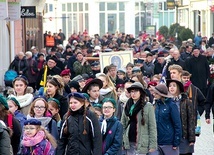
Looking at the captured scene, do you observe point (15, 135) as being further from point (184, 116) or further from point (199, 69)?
point (199, 69)

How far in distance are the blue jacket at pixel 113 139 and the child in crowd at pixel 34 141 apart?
1.41 metres

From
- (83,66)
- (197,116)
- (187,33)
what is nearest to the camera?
(197,116)

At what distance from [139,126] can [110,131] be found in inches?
30.4

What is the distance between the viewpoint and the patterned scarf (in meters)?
10.4

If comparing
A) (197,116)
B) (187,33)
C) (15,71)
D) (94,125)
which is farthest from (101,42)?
(94,125)

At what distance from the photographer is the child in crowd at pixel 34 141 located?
1045cm

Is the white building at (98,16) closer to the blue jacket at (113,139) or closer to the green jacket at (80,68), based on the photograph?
the green jacket at (80,68)

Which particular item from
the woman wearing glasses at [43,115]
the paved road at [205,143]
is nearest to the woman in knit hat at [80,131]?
the woman wearing glasses at [43,115]

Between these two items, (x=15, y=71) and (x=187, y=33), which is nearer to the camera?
(x=15, y=71)

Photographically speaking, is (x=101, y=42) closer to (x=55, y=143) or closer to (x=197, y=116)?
(x=197, y=116)

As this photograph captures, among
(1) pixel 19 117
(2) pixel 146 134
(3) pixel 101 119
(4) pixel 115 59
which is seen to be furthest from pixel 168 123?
(4) pixel 115 59

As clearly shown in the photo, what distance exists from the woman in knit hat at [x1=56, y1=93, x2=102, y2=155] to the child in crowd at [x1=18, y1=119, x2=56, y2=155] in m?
0.54

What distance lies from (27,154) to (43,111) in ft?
4.39

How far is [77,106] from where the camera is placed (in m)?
11.1
